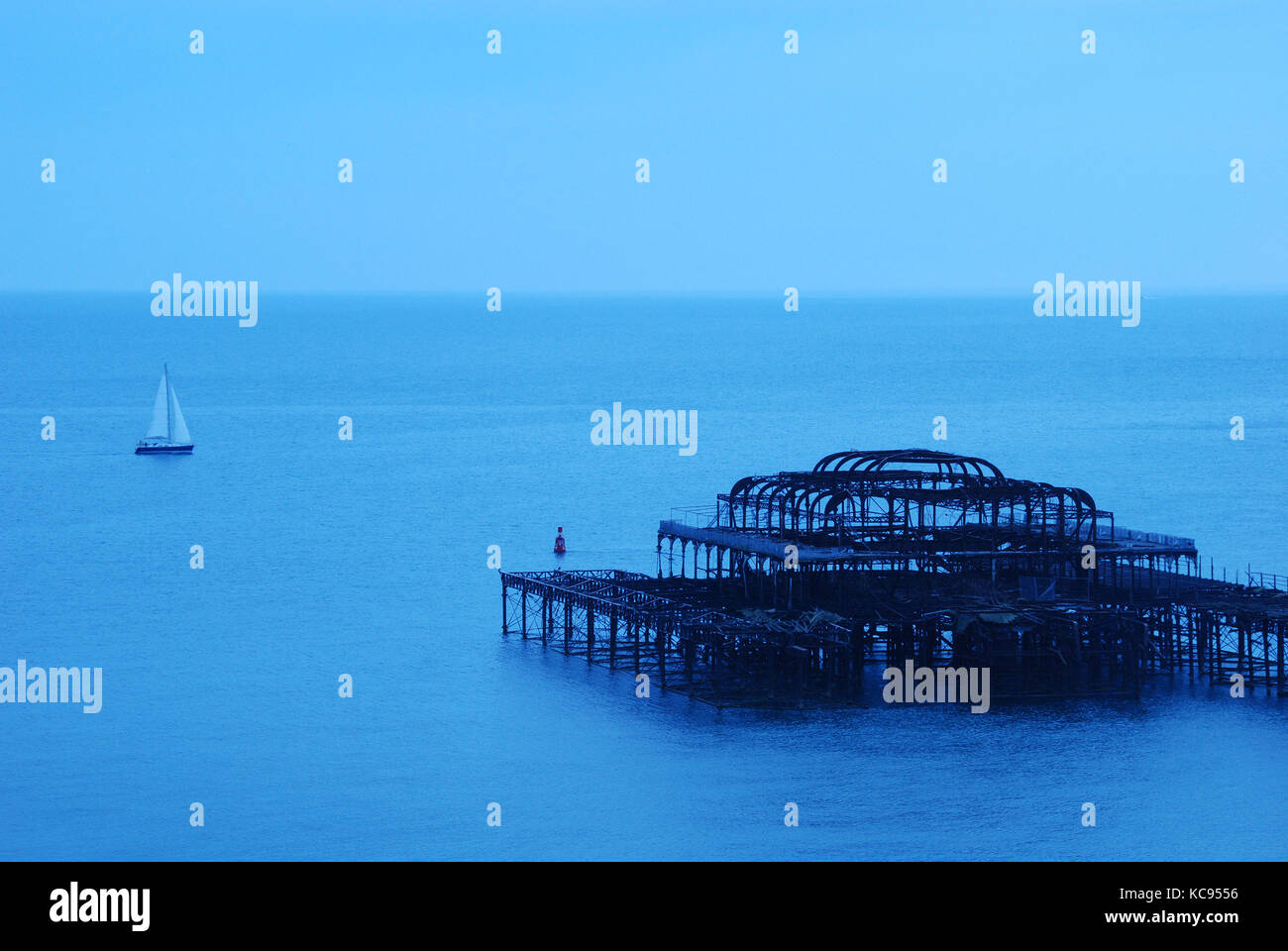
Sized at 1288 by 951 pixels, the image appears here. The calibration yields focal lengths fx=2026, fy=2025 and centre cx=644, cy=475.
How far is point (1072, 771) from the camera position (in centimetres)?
4884

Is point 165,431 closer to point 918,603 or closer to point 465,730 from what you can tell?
point 465,730

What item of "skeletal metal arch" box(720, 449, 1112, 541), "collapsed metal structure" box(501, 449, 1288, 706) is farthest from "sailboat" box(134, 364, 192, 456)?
"skeletal metal arch" box(720, 449, 1112, 541)

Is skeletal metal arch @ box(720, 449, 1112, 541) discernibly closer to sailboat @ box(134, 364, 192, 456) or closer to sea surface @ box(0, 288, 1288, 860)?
sea surface @ box(0, 288, 1288, 860)

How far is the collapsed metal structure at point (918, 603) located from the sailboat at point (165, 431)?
84.1 m

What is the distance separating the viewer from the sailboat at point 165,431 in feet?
474

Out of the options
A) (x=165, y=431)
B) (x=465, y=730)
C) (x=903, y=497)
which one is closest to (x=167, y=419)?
(x=165, y=431)

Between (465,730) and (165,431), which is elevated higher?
(165,431)

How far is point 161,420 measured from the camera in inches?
5797

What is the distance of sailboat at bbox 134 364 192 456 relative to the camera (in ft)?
474

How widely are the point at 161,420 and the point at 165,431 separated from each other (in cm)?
185

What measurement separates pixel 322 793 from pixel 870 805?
13.4 m

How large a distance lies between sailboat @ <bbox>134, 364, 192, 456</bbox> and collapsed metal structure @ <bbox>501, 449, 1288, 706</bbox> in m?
84.1

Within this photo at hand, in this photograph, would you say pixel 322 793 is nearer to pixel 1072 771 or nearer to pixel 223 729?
pixel 223 729
